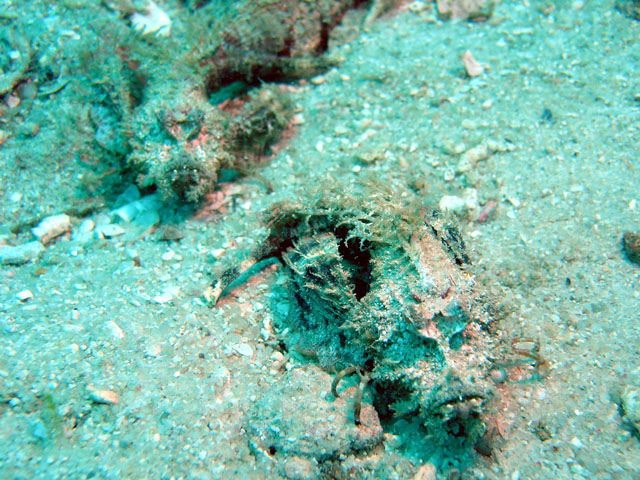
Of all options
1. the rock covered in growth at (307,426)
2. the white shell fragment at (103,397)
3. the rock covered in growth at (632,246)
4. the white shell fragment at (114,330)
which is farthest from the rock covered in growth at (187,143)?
the rock covered in growth at (632,246)

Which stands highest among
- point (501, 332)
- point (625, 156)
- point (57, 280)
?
point (625, 156)

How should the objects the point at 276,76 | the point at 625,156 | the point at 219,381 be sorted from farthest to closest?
1. the point at 276,76
2. the point at 625,156
3. the point at 219,381

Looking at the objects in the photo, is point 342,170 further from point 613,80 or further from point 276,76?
point 613,80

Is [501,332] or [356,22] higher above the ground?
[356,22]

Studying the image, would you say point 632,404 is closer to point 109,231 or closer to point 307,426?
point 307,426

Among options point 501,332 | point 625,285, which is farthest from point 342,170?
point 625,285

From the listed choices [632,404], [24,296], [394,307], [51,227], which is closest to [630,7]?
[632,404]
